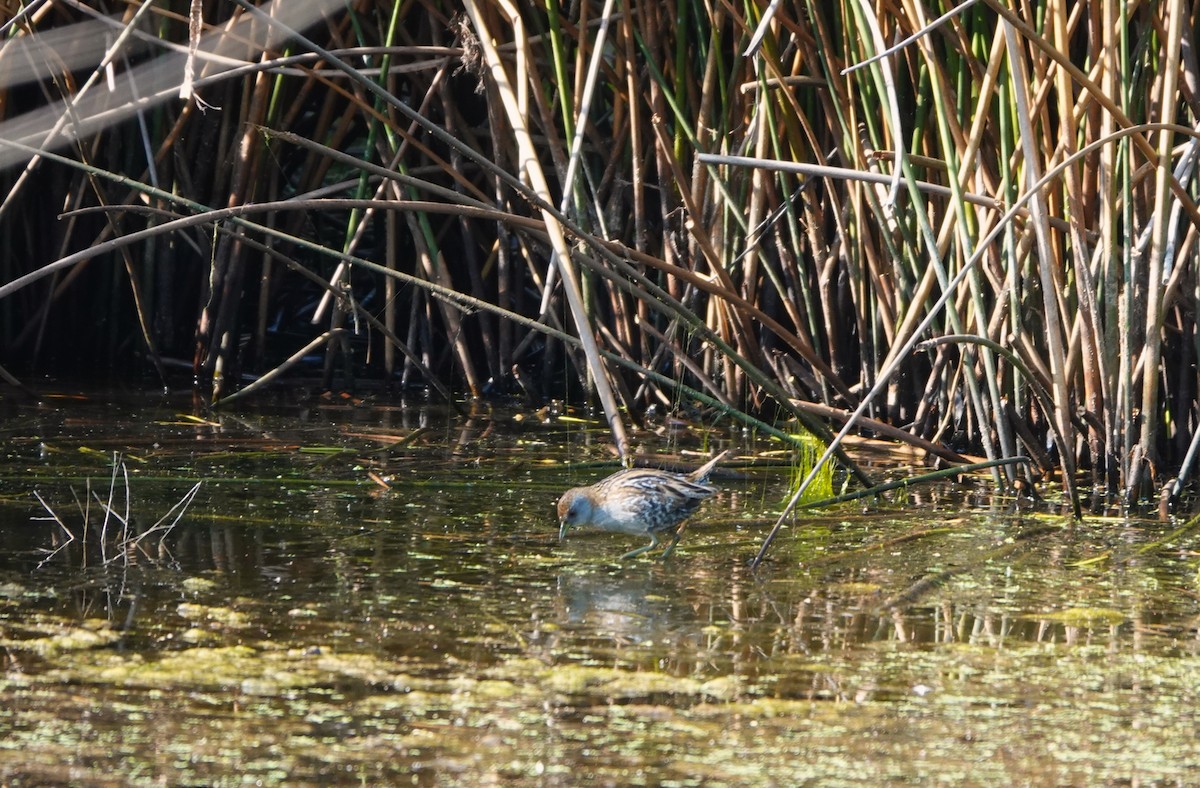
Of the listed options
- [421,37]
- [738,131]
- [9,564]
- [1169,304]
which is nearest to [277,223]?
[421,37]

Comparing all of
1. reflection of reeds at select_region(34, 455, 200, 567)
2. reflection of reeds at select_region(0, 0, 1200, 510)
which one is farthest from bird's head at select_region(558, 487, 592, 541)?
reflection of reeds at select_region(34, 455, 200, 567)

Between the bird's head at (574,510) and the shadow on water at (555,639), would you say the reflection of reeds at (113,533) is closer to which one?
the shadow on water at (555,639)

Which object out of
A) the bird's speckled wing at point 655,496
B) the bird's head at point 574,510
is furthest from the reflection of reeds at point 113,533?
the bird's speckled wing at point 655,496

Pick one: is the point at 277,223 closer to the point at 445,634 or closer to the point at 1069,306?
the point at 1069,306

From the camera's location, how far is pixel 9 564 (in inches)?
157

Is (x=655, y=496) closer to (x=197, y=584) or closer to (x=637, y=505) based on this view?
(x=637, y=505)

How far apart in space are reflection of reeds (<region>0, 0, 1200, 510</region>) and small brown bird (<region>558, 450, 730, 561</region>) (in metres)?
0.30

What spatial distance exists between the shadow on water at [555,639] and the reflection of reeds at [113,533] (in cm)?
3

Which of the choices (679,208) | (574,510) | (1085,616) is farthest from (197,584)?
(679,208)

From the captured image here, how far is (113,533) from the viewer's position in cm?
436

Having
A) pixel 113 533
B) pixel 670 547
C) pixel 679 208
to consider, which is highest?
pixel 679 208

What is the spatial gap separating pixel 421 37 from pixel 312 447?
220 cm

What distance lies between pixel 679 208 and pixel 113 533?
285 cm

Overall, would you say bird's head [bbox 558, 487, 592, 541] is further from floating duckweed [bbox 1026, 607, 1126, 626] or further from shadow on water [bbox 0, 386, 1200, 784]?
floating duckweed [bbox 1026, 607, 1126, 626]
